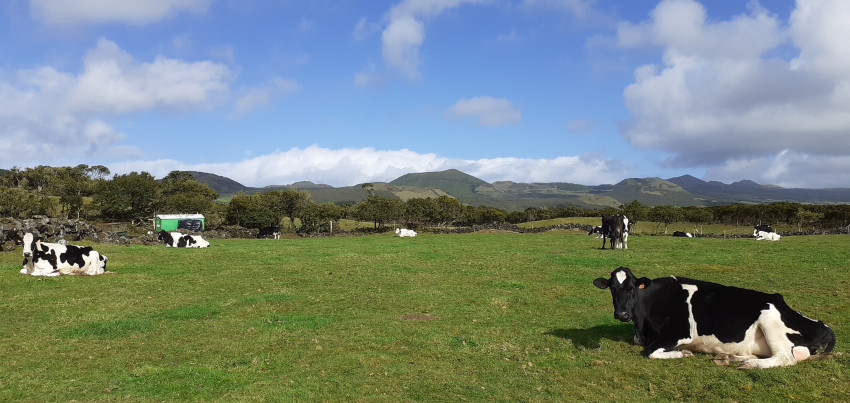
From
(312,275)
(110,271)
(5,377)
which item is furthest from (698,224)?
(5,377)

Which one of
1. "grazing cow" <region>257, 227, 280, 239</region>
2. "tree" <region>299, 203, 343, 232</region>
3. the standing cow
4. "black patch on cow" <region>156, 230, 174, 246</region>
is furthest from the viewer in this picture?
"tree" <region>299, 203, 343, 232</region>

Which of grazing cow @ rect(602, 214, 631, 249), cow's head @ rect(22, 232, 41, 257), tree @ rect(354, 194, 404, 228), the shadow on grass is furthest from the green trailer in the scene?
the shadow on grass

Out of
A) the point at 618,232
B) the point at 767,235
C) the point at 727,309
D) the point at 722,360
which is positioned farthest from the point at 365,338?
Result: the point at 767,235

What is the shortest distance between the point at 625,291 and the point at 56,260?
72.5 feet

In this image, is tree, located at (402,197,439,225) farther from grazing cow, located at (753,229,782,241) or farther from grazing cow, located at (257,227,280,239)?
grazing cow, located at (753,229,782,241)

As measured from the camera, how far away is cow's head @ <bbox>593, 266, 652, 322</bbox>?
10.8 meters

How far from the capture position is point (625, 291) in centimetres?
1106

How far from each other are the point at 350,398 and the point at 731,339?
7.22 m

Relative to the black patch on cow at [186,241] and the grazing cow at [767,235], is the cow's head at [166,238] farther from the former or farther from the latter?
the grazing cow at [767,235]

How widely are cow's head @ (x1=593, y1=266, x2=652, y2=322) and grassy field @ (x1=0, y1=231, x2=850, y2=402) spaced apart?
2.63 ft

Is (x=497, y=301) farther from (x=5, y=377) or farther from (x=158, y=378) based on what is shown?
(x=5, y=377)

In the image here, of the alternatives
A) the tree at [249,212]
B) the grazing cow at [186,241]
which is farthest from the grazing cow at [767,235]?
the tree at [249,212]

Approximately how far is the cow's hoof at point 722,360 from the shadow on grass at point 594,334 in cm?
197

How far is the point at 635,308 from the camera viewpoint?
11.0 m
